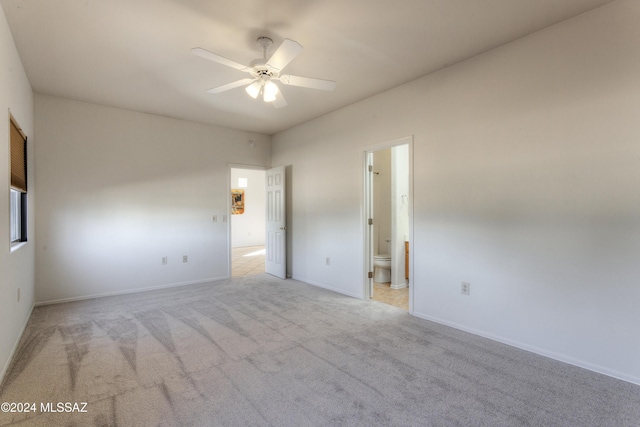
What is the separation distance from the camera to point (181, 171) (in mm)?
5000

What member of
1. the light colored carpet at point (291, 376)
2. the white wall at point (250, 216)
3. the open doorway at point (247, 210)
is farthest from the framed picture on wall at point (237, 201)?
the light colored carpet at point (291, 376)

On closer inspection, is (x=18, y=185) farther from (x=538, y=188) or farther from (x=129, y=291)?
(x=538, y=188)

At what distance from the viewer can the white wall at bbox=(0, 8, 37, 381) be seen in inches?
89.4

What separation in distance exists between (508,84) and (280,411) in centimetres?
318

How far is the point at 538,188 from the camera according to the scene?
8.41 feet

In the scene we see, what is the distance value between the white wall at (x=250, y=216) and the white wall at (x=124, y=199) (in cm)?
448

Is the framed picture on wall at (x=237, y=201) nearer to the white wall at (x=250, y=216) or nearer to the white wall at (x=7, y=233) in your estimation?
the white wall at (x=250, y=216)

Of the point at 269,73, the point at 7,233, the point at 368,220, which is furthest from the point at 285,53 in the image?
the point at 7,233

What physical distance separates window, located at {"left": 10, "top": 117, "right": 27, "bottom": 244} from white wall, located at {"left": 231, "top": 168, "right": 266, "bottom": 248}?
631 cm

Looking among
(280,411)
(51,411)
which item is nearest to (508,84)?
(280,411)

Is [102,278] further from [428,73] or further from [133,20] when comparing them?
[428,73]

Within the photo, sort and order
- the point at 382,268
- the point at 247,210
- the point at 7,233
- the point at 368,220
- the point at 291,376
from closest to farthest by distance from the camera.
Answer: the point at 291,376 < the point at 7,233 < the point at 368,220 < the point at 382,268 < the point at 247,210

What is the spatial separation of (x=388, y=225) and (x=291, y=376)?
3.53 meters

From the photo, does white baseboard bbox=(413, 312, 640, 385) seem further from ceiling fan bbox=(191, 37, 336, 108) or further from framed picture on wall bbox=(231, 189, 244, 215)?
framed picture on wall bbox=(231, 189, 244, 215)
